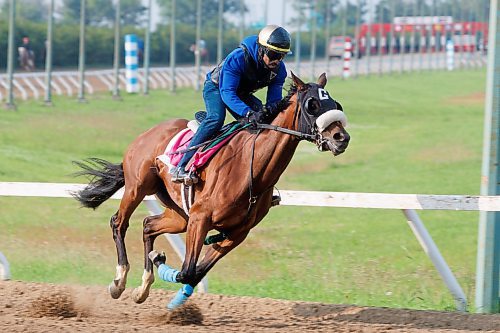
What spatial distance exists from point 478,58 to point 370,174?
62143 mm

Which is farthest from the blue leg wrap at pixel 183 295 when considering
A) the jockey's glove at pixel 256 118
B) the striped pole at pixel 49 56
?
the striped pole at pixel 49 56

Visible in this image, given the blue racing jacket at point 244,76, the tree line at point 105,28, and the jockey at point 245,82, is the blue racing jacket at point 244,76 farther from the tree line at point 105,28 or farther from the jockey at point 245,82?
the tree line at point 105,28

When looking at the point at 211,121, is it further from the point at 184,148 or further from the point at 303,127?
the point at 303,127

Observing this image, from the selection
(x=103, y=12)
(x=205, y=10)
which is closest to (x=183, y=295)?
(x=103, y=12)

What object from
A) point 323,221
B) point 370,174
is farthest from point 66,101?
point 323,221

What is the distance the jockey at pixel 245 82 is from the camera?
6562 millimetres

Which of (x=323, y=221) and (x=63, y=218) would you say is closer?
(x=63, y=218)

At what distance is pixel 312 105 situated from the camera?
619cm

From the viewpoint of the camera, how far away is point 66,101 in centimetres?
2606

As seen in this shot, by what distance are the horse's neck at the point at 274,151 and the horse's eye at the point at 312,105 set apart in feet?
0.81

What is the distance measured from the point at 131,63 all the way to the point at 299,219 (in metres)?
14.8

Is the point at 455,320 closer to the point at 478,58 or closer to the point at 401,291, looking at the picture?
the point at 401,291

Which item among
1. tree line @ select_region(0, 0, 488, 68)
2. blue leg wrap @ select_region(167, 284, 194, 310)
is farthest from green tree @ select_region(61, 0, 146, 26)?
blue leg wrap @ select_region(167, 284, 194, 310)

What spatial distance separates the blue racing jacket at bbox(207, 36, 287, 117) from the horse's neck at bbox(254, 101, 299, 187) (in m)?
0.22
